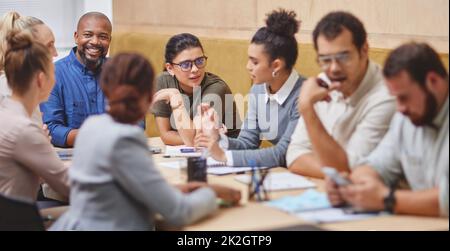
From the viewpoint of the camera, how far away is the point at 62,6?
23.1 ft

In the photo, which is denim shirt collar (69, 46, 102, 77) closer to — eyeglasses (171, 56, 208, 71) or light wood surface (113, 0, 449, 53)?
light wood surface (113, 0, 449, 53)

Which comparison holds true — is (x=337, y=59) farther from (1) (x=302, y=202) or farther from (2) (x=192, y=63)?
(2) (x=192, y=63)

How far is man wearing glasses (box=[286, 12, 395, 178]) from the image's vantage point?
2686 mm

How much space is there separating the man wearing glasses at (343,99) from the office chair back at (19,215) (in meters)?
1.04

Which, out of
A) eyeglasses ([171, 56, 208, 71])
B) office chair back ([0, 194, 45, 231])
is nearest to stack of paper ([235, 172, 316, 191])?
office chair back ([0, 194, 45, 231])

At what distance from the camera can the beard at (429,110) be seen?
2350mm

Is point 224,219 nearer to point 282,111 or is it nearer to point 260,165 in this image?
point 260,165

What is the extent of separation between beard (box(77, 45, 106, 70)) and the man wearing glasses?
1.80m

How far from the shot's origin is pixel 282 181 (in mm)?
2932

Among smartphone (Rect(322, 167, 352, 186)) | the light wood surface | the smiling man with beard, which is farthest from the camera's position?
the smiling man with beard

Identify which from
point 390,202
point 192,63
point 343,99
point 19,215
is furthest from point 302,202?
point 192,63

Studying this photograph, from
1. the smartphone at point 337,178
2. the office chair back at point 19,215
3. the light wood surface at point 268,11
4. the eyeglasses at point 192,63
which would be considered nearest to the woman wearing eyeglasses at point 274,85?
the light wood surface at point 268,11

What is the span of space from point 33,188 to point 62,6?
434 centimetres
